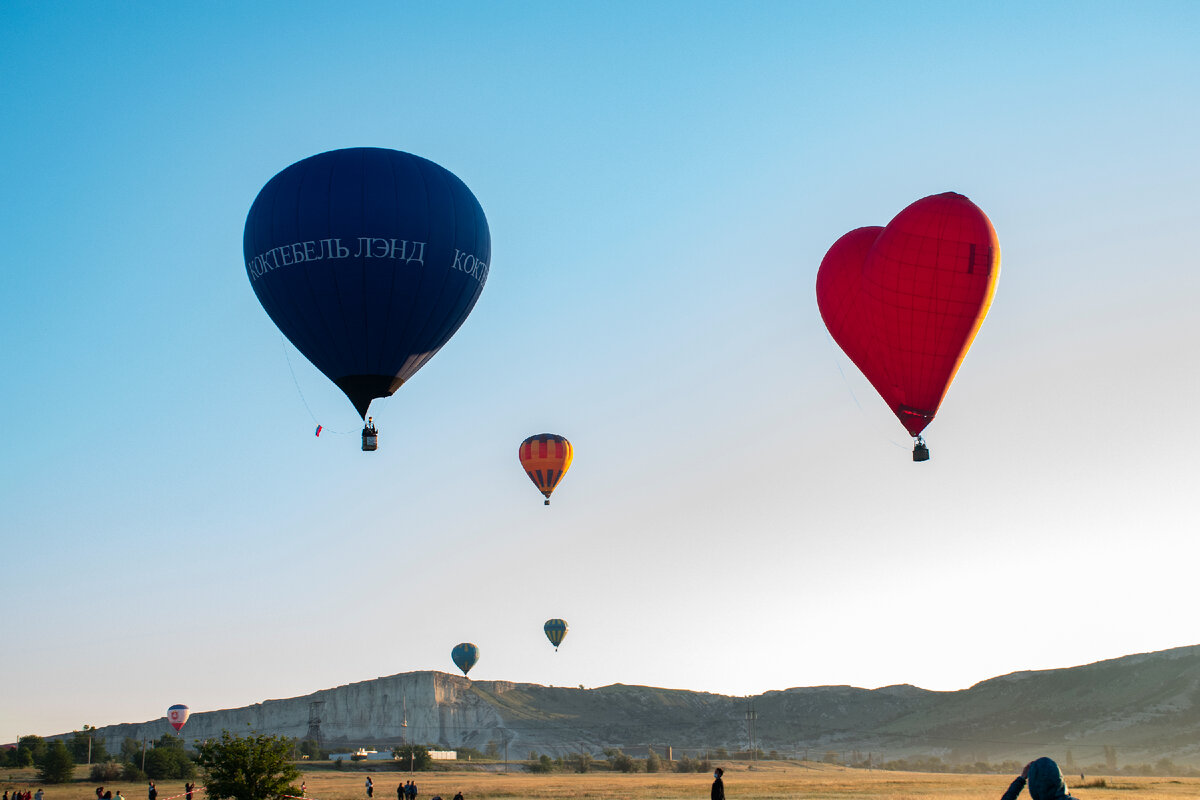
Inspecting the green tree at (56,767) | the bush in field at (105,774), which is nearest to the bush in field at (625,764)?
the bush in field at (105,774)

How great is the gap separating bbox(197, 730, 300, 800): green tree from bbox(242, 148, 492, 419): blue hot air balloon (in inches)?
409

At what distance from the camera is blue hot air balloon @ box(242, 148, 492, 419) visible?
1356 inches

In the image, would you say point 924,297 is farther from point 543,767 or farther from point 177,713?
point 543,767

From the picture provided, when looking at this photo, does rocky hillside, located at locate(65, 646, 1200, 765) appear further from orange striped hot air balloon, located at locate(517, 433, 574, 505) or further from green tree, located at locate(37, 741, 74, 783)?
orange striped hot air balloon, located at locate(517, 433, 574, 505)

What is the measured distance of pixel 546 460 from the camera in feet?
204

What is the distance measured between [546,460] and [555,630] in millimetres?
41831

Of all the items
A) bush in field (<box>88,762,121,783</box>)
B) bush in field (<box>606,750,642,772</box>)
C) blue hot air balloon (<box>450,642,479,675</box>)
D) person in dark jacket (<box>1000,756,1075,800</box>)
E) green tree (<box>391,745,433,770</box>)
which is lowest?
bush in field (<box>606,750,642,772</box>)

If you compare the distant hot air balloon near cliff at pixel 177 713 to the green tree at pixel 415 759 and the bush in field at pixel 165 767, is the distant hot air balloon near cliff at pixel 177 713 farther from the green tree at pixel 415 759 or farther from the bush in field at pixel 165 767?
the green tree at pixel 415 759

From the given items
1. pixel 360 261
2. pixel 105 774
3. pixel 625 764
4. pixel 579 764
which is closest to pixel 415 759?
pixel 579 764

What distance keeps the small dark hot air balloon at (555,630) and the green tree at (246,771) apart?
68438 mm

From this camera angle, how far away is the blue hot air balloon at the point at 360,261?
3444 cm

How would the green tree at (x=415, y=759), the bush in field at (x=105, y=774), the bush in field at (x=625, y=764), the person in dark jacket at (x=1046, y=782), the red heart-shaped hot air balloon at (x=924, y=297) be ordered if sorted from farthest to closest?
the green tree at (x=415, y=759)
the bush in field at (x=625, y=764)
the bush in field at (x=105, y=774)
the red heart-shaped hot air balloon at (x=924, y=297)
the person in dark jacket at (x=1046, y=782)

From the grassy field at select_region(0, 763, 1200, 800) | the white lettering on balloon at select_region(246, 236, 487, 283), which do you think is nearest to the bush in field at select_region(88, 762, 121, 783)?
the grassy field at select_region(0, 763, 1200, 800)

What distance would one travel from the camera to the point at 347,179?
115 feet
